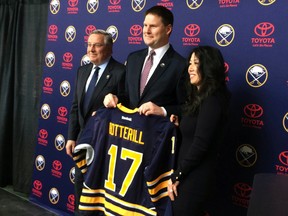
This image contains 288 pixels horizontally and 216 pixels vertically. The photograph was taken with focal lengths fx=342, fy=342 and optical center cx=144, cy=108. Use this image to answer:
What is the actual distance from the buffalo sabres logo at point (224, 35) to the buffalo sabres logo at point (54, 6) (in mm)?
1647

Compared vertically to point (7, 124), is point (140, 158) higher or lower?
higher

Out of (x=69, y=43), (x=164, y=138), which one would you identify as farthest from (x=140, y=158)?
(x=69, y=43)

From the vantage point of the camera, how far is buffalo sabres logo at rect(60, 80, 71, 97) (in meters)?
3.13

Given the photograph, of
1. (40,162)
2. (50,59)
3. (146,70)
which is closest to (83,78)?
(146,70)

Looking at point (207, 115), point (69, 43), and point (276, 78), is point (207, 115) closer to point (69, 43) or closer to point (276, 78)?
point (276, 78)

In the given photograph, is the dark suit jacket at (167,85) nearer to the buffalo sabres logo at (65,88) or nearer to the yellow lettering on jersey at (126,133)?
the yellow lettering on jersey at (126,133)

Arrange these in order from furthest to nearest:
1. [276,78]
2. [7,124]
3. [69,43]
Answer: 1. [7,124]
2. [69,43]
3. [276,78]

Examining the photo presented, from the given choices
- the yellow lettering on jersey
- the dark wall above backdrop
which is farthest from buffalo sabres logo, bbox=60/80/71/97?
the yellow lettering on jersey

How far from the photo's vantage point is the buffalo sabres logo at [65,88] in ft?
10.3

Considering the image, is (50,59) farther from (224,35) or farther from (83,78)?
(224,35)

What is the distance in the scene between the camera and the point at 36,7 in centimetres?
339

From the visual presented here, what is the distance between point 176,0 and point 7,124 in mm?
2250

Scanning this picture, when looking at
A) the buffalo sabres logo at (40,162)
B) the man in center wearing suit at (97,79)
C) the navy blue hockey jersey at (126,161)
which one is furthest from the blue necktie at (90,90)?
the buffalo sabres logo at (40,162)

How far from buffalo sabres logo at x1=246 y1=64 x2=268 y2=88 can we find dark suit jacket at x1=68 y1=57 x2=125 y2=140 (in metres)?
0.79
